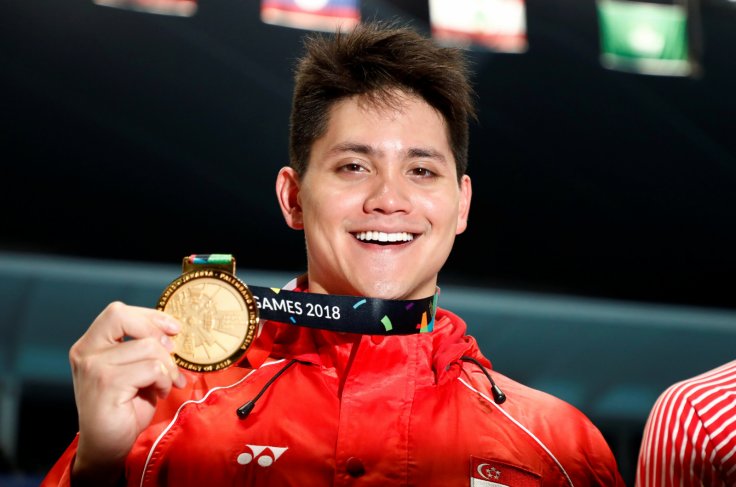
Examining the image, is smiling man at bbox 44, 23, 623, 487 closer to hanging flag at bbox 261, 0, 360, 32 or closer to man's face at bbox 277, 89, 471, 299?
man's face at bbox 277, 89, 471, 299

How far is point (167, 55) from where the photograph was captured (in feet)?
17.3

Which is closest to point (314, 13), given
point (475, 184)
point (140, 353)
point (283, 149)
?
point (283, 149)

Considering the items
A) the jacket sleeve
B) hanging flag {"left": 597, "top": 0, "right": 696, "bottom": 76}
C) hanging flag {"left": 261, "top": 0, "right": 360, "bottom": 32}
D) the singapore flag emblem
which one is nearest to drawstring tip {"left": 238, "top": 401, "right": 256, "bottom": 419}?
the jacket sleeve

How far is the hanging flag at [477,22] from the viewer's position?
4.85 metres

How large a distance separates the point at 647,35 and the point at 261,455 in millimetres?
4248

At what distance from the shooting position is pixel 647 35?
5.18 metres

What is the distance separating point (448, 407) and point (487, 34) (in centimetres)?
363

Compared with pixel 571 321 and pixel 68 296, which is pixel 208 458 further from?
pixel 571 321

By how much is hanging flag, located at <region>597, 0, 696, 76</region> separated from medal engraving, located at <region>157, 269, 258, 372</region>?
13.8 ft

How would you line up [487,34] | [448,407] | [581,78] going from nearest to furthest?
[448,407], [487,34], [581,78]

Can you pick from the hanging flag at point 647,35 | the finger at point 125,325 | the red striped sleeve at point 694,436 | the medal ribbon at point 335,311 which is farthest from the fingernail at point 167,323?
the hanging flag at point 647,35

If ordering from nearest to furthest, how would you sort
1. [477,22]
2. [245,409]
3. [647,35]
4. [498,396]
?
[245,409] → [498,396] → [477,22] → [647,35]

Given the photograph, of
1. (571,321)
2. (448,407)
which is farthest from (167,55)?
(448,407)

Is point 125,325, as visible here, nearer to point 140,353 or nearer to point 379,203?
point 140,353
